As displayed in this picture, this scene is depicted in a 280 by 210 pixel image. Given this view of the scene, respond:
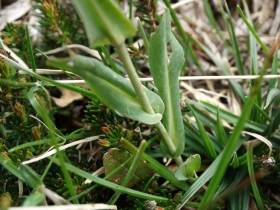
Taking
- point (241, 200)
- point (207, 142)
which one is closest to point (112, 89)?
point (207, 142)

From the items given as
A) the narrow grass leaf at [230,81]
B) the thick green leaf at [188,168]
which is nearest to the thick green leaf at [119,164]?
the thick green leaf at [188,168]

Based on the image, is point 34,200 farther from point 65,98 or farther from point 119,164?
point 65,98

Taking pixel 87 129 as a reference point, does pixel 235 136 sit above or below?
above

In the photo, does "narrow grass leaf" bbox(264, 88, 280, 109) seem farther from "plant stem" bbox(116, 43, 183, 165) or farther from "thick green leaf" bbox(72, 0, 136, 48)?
"thick green leaf" bbox(72, 0, 136, 48)

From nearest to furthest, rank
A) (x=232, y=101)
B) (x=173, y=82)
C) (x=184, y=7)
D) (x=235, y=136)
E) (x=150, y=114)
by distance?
(x=235, y=136) → (x=150, y=114) → (x=173, y=82) → (x=232, y=101) → (x=184, y=7)

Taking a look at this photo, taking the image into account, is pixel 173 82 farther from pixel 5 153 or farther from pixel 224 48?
pixel 224 48

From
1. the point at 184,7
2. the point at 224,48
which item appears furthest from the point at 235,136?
the point at 184,7

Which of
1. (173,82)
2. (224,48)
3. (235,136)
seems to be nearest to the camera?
(235,136)
